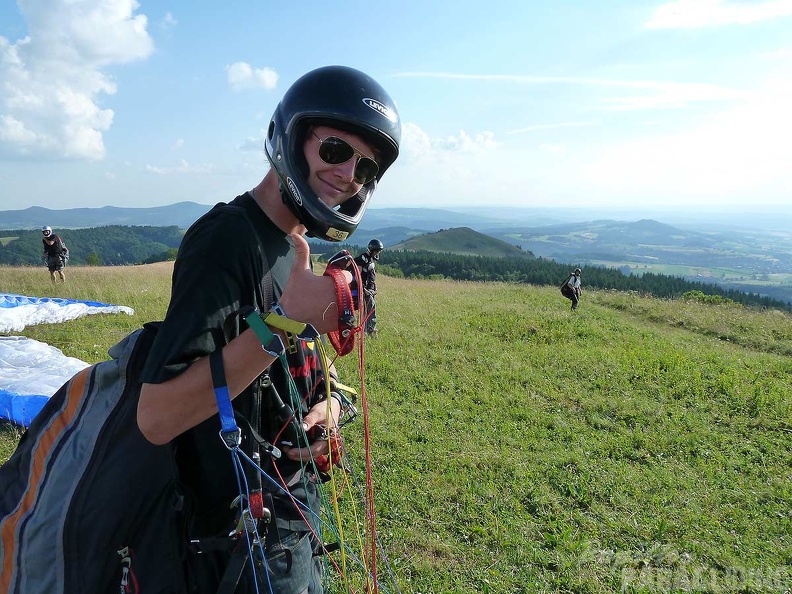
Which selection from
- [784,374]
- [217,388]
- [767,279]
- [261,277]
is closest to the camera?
[217,388]

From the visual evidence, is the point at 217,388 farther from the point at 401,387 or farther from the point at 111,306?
the point at 111,306

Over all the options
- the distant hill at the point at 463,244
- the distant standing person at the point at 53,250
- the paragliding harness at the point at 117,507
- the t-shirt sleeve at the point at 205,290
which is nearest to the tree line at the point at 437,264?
the distant standing person at the point at 53,250

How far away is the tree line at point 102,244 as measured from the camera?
9412 cm

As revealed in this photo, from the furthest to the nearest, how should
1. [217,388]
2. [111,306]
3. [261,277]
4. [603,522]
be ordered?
1. [111,306]
2. [603,522]
3. [261,277]
4. [217,388]

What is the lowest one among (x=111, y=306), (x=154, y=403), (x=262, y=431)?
(x=111, y=306)

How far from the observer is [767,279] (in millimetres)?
143500

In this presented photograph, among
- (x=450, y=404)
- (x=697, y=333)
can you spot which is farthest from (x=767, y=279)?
(x=450, y=404)

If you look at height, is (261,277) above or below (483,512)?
above

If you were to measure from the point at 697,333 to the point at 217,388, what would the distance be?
19135mm

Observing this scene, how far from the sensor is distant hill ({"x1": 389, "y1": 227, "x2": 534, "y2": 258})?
131125 mm

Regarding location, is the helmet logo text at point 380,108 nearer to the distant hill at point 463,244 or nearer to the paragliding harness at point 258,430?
the paragliding harness at point 258,430

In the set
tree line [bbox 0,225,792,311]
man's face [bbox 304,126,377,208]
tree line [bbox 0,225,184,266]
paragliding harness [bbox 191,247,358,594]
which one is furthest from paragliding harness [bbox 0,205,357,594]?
tree line [bbox 0,225,184,266]

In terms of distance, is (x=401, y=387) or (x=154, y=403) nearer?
(x=154, y=403)

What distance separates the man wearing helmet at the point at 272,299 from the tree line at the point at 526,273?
5436 centimetres
